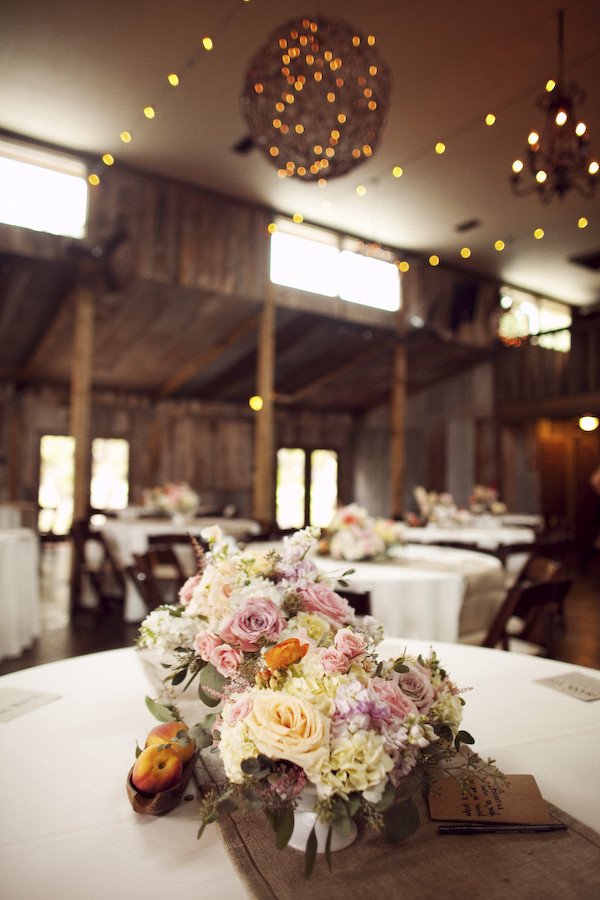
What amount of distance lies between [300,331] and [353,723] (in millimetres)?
9742

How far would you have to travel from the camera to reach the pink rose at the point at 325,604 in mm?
1152

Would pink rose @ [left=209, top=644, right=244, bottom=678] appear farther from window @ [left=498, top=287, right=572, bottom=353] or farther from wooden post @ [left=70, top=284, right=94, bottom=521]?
window @ [left=498, top=287, right=572, bottom=353]

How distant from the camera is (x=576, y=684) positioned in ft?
5.48

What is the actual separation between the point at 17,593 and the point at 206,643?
4.14 m

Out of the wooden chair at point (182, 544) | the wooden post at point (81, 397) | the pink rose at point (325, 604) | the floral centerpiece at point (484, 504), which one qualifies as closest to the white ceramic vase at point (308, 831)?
the pink rose at point (325, 604)

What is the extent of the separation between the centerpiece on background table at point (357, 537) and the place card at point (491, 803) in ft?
8.93

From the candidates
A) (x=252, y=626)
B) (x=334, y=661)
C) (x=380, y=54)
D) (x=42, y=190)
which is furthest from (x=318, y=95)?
(x=42, y=190)

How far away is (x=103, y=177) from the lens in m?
7.69

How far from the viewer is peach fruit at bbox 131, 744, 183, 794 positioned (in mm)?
975

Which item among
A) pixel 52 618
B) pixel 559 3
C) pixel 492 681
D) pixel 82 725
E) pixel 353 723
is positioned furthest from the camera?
pixel 52 618

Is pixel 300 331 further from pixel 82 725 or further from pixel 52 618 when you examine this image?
pixel 82 725

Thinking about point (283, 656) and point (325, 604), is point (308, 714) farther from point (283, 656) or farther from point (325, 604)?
point (325, 604)

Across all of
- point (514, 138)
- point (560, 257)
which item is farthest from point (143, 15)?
point (560, 257)

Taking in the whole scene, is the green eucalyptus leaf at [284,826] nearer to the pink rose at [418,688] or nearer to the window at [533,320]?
the pink rose at [418,688]
